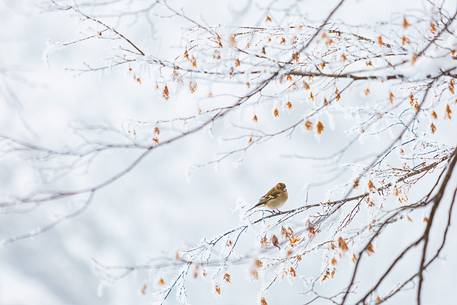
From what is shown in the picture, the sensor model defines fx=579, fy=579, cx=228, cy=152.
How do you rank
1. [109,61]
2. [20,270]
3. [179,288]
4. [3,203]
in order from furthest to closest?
[20,270] → [179,288] → [109,61] → [3,203]

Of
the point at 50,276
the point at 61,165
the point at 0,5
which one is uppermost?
the point at 0,5

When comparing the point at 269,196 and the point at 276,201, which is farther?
the point at 276,201

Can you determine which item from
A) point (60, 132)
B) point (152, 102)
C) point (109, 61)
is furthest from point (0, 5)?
point (109, 61)

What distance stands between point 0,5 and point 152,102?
2.44 meters

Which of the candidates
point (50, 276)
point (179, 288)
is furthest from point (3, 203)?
point (50, 276)

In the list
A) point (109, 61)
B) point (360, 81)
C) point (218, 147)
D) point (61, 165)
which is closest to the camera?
point (61, 165)

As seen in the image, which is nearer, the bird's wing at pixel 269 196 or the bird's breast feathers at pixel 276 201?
the bird's wing at pixel 269 196

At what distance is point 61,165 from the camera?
2.10 meters

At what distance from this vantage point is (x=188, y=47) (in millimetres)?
3107

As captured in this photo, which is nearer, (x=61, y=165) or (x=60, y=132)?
(x=61, y=165)

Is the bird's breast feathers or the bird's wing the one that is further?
the bird's breast feathers

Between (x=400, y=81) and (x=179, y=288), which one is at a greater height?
(x=400, y=81)

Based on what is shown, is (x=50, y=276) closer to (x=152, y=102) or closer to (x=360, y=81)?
(x=152, y=102)

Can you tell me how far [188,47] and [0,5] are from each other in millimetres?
5756
